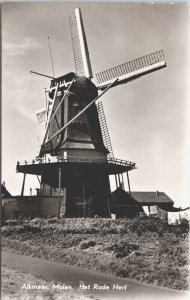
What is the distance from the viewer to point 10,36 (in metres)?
14.6

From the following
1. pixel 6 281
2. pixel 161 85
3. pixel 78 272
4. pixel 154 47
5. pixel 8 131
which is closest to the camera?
pixel 6 281

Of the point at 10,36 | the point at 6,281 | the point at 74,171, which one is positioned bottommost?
the point at 6,281

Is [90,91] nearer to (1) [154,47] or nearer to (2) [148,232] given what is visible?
(1) [154,47]

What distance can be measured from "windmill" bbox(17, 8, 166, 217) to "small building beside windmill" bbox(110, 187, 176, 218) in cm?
259

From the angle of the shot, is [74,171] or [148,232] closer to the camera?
[148,232]

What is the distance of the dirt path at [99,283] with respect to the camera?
1223 centimetres

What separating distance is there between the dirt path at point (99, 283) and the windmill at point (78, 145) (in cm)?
941

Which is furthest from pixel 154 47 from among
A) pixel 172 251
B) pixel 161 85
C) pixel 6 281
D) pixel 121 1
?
pixel 6 281

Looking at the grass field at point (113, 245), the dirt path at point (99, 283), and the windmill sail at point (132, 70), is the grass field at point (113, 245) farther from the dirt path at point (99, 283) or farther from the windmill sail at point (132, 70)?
the windmill sail at point (132, 70)

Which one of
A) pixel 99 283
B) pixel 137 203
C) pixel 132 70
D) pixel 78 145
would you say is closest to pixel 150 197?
pixel 137 203

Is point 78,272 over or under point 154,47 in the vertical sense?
under

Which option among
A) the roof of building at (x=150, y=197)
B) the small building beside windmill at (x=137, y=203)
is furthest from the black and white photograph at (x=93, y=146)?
the roof of building at (x=150, y=197)

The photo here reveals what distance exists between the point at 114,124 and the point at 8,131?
769 centimetres

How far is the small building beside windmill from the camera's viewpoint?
90.5 feet
